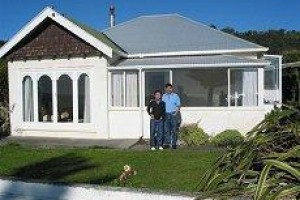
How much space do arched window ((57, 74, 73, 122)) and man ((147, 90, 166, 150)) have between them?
4.85 metres

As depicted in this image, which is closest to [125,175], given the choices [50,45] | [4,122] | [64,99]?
[64,99]

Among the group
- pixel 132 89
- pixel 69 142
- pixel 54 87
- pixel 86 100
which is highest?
pixel 54 87

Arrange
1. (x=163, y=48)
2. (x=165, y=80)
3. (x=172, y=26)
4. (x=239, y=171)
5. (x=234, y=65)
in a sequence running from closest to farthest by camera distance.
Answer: (x=239, y=171) < (x=234, y=65) < (x=165, y=80) < (x=163, y=48) < (x=172, y=26)

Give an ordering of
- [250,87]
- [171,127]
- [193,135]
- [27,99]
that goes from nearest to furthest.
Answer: [171,127] < [193,135] < [250,87] < [27,99]

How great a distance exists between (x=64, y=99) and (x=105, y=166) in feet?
27.8

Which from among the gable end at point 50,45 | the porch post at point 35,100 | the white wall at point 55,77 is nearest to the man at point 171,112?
the white wall at point 55,77

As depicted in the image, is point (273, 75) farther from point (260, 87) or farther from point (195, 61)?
point (195, 61)

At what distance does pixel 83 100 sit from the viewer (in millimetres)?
18641

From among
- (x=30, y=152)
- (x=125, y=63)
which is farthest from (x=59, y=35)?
(x=30, y=152)

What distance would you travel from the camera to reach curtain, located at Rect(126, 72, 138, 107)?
61.4ft

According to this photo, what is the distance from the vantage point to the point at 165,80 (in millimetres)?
18438

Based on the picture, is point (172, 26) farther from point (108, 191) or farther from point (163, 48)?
point (108, 191)

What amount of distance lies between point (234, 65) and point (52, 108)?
7.08m

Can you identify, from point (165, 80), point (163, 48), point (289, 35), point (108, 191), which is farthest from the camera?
point (289, 35)
